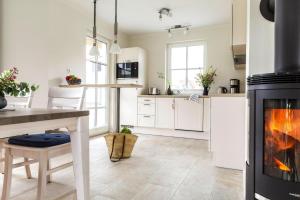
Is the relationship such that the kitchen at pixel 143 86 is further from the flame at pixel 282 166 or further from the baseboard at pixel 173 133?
the flame at pixel 282 166

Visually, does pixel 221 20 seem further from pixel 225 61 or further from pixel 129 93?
pixel 129 93

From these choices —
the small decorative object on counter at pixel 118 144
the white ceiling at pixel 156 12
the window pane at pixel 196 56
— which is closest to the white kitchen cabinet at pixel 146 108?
the window pane at pixel 196 56

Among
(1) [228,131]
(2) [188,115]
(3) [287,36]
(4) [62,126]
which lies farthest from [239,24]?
(4) [62,126]

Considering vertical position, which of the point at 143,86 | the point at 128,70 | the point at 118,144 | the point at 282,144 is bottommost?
the point at 118,144

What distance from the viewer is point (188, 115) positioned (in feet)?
14.6

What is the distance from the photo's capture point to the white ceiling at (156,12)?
145 inches

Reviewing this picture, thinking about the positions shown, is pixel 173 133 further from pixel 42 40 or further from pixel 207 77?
pixel 42 40

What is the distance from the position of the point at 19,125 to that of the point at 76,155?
0.43m

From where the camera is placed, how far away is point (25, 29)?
121 inches

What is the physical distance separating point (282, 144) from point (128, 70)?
422cm

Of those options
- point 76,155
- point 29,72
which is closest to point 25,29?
point 29,72

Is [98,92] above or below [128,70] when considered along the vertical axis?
below

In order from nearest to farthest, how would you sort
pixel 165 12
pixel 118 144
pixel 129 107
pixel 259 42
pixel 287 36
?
pixel 287 36 → pixel 259 42 → pixel 118 144 → pixel 165 12 → pixel 129 107

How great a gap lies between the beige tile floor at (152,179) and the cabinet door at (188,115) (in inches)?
47.7
